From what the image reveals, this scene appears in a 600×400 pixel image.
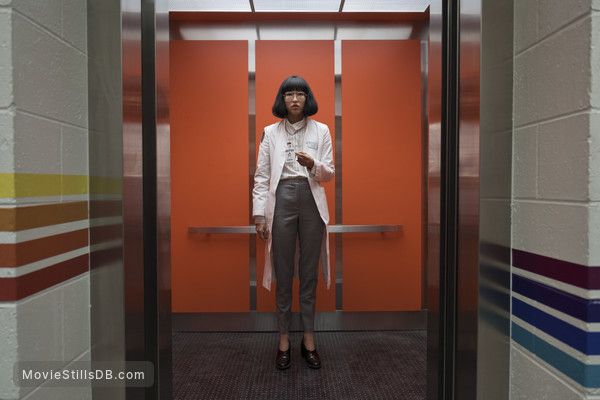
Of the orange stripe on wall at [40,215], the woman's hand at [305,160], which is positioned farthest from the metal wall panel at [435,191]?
the woman's hand at [305,160]

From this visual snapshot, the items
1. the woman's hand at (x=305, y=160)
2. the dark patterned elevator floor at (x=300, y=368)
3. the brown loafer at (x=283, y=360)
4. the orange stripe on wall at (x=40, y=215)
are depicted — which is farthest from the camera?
the brown loafer at (x=283, y=360)

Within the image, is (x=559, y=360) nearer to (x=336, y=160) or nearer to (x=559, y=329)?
(x=559, y=329)

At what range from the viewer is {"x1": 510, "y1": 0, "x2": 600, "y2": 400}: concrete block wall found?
81cm

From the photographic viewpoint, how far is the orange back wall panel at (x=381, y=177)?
3.14 meters

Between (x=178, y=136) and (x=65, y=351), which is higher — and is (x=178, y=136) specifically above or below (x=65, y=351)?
above

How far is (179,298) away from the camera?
3.17 m

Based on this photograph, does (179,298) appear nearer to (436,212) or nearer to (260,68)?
(260,68)

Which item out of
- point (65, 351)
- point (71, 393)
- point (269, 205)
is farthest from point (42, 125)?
point (269, 205)

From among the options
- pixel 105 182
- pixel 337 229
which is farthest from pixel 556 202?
pixel 337 229

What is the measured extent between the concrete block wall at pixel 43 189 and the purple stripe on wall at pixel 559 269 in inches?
41.4

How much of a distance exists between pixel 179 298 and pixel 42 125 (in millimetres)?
2455

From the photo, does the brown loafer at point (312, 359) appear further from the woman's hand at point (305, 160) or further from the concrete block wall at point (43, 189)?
the concrete block wall at point (43, 189)

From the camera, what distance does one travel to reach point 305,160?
91.7 inches

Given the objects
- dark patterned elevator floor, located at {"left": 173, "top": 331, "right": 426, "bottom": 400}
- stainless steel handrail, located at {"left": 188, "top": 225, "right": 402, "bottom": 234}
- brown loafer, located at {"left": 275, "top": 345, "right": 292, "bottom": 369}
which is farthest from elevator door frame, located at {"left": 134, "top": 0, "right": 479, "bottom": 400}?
stainless steel handrail, located at {"left": 188, "top": 225, "right": 402, "bottom": 234}
